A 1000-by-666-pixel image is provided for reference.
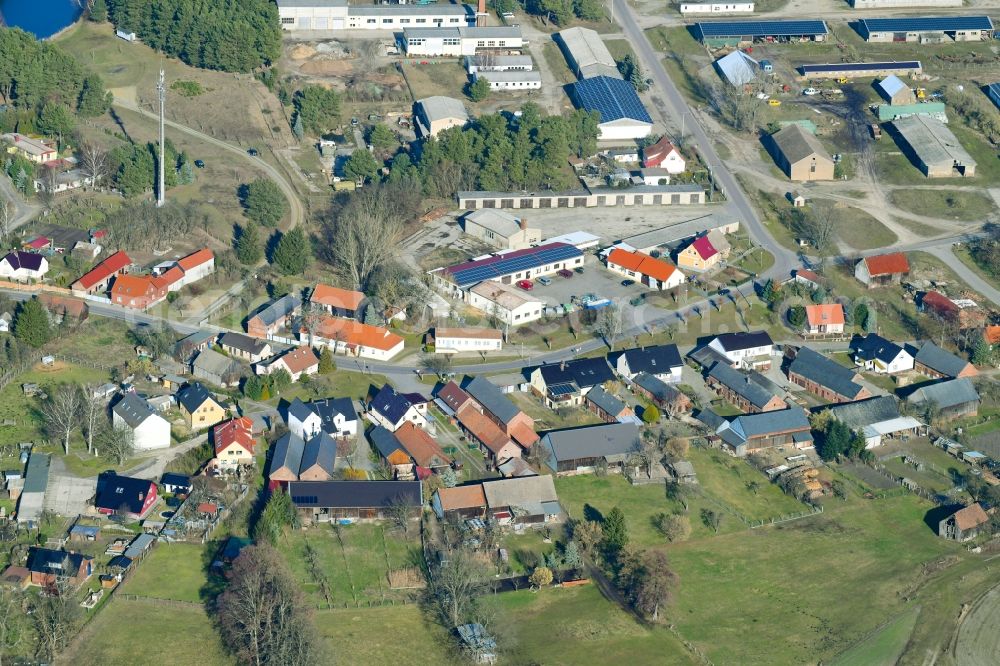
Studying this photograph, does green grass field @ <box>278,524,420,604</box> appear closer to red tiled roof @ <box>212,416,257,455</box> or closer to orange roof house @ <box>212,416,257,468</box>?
orange roof house @ <box>212,416,257,468</box>

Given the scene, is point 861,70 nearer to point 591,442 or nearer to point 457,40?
point 457,40

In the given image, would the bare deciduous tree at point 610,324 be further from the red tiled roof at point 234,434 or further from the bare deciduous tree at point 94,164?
the bare deciduous tree at point 94,164

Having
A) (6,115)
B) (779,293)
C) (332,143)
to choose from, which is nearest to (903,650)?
(779,293)

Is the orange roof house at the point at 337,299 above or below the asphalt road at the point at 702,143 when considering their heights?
A: below

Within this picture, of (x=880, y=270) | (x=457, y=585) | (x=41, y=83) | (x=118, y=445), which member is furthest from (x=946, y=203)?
(x=41, y=83)

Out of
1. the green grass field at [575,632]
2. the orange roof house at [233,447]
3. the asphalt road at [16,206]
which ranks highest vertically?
the asphalt road at [16,206]

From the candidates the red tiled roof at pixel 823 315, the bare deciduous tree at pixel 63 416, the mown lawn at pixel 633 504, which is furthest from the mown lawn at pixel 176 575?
the red tiled roof at pixel 823 315
